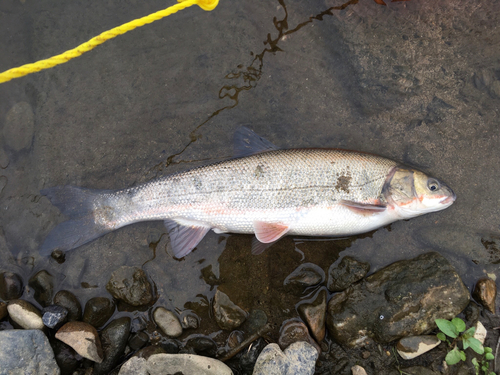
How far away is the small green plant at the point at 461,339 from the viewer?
11.1 feet

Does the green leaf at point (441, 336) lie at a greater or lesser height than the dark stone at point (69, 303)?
lesser

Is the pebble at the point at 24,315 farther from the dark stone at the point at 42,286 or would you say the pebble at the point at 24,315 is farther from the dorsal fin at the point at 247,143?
the dorsal fin at the point at 247,143

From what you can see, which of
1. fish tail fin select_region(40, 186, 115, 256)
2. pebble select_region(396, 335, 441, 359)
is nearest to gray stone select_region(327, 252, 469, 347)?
pebble select_region(396, 335, 441, 359)

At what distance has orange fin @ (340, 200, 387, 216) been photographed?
3.63 m

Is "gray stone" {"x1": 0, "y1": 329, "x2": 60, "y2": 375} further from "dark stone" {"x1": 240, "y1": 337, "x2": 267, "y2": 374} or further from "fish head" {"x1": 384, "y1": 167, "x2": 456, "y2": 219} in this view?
"fish head" {"x1": 384, "y1": 167, "x2": 456, "y2": 219}

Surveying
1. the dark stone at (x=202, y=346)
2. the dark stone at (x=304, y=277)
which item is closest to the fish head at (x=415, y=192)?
the dark stone at (x=304, y=277)

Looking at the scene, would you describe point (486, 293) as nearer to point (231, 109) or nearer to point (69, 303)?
point (231, 109)

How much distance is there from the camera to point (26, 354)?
3.47 metres

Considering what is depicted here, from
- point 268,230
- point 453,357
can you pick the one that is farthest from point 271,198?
point 453,357

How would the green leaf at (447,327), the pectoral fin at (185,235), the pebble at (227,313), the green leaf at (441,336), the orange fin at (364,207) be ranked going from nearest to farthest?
the green leaf at (447,327) → the green leaf at (441,336) → the orange fin at (364,207) → the pebble at (227,313) → the pectoral fin at (185,235)

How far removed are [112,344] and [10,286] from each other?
1.43m

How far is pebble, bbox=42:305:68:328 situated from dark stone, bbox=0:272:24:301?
44 cm

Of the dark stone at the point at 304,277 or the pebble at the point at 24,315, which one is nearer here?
the pebble at the point at 24,315

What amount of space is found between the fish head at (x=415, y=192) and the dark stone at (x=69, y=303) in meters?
3.90
